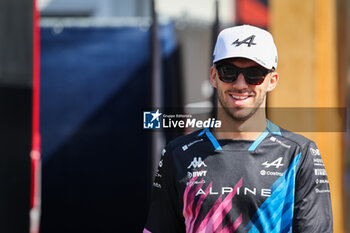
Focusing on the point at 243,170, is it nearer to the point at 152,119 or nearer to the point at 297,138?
the point at 297,138

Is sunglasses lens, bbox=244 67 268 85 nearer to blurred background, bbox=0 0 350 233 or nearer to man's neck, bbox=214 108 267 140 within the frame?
man's neck, bbox=214 108 267 140

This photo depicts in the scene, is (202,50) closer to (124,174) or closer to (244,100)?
(124,174)

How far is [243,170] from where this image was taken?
6.97 ft

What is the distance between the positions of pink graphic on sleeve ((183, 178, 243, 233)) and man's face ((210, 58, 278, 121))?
270 millimetres

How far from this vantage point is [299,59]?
146 inches

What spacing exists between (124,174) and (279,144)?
2598 mm

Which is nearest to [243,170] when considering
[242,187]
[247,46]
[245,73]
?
[242,187]

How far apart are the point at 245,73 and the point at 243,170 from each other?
1.27 ft

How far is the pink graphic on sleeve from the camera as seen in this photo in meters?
2.05

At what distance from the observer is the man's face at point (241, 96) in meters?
2.10

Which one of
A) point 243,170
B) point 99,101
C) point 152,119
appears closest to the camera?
point 243,170

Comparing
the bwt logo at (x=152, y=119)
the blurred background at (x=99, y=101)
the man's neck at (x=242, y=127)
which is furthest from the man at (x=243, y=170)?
the blurred background at (x=99, y=101)

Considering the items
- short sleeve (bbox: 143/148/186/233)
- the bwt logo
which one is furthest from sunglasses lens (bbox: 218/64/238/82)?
the bwt logo

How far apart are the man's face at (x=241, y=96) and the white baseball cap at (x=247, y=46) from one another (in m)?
0.04
